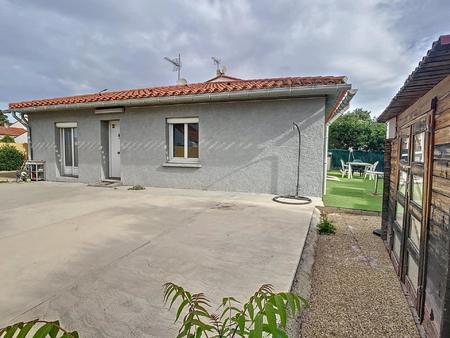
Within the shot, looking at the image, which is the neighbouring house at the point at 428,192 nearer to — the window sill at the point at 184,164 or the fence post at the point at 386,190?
the fence post at the point at 386,190

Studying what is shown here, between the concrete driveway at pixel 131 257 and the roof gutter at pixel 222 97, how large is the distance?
3093mm

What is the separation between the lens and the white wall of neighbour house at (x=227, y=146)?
738 cm

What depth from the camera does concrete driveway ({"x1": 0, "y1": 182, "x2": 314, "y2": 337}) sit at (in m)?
2.13

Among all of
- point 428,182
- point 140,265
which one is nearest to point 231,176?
point 140,265

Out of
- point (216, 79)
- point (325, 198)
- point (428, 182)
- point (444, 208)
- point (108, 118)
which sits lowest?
point (325, 198)

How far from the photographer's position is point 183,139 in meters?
8.95

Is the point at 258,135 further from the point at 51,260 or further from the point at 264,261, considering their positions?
the point at 51,260

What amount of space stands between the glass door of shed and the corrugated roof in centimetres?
34

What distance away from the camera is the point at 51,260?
309cm

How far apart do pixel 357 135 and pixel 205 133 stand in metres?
20.3

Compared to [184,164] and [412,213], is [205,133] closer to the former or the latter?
[184,164]

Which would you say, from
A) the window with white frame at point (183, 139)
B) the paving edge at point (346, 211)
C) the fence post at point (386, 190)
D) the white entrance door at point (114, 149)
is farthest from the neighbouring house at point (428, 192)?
the white entrance door at point (114, 149)

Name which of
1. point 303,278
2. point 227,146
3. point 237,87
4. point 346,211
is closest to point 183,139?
point 227,146

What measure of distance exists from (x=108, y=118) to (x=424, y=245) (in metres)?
10.2
